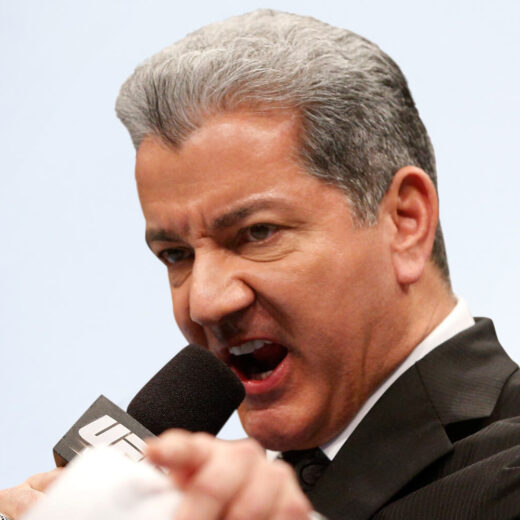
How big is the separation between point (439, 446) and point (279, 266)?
1.42ft

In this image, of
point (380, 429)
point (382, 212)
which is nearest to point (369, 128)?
point (382, 212)

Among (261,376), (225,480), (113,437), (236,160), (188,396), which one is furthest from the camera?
(261,376)

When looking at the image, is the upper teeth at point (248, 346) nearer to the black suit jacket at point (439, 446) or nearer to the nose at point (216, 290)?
the nose at point (216, 290)

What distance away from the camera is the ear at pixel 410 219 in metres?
1.77

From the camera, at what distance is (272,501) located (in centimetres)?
71

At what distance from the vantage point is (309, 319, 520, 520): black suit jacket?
4.32 ft

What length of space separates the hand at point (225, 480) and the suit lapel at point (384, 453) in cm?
77

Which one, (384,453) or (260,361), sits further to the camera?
(260,361)

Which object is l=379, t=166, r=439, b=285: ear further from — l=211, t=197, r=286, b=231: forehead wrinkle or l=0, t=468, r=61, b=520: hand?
l=0, t=468, r=61, b=520: hand

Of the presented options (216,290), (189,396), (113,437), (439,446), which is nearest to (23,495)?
(113,437)

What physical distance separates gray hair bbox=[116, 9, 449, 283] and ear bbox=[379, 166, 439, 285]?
27mm

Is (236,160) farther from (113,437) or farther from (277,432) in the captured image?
(113,437)

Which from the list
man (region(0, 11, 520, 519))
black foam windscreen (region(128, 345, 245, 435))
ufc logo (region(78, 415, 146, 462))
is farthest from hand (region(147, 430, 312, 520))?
man (region(0, 11, 520, 519))

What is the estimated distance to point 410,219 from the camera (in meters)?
1.81
